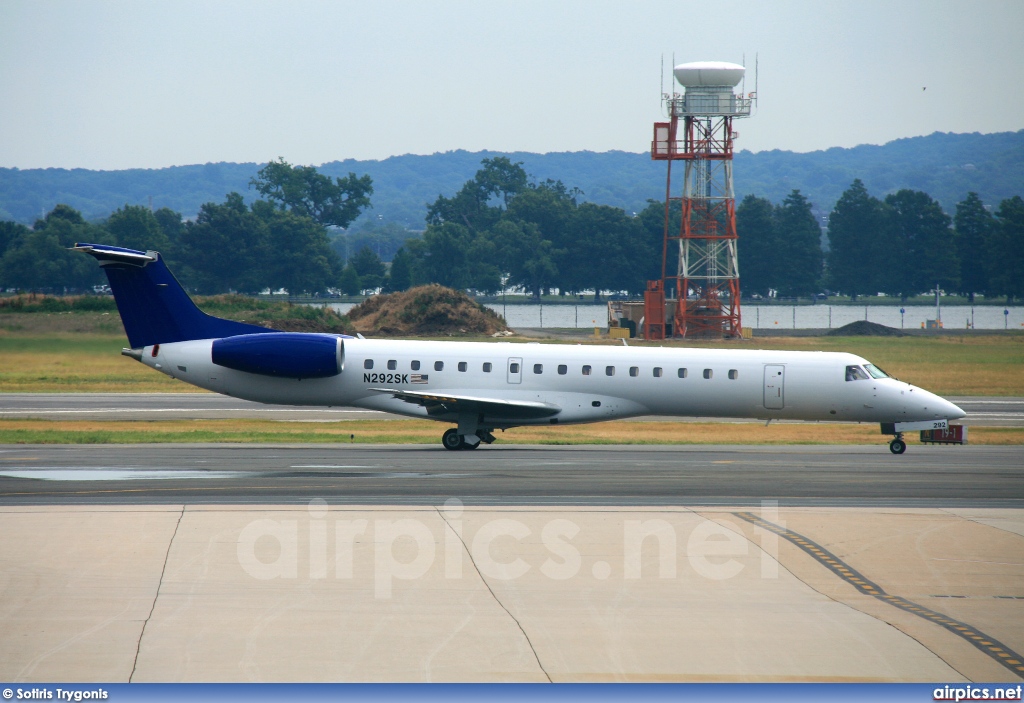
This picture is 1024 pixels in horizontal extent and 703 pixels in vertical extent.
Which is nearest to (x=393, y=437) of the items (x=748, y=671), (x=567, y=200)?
(x=748, y=671)

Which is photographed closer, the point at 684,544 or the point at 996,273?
the point at 684,544

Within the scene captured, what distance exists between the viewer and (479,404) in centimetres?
2842

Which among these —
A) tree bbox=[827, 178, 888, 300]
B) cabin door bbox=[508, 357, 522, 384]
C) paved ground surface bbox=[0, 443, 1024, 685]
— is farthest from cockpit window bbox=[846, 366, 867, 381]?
tree bbox=[827, 178, 888, 300]

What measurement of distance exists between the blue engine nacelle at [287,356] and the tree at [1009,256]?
405ft

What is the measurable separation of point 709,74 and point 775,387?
56.9 metres

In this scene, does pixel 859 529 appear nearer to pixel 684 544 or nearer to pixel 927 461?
pixel 684 544

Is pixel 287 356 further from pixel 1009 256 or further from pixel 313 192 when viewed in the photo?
pixel 313 192

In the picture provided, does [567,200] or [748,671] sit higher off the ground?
Answer: [567,200]

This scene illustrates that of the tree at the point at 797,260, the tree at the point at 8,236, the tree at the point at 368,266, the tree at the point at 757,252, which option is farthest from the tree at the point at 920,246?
the tree at the point at 8,236

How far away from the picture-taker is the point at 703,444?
31.5 m

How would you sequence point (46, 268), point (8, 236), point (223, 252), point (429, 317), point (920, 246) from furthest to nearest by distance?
point (920, 246) < point (8, 236) < point (223, 252) < point (46, 268) < point (429, 317)

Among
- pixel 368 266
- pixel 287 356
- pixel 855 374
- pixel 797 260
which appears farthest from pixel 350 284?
pixel 855 374

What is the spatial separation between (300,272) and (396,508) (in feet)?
372

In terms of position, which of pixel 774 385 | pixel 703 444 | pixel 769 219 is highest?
pixel 769 219
